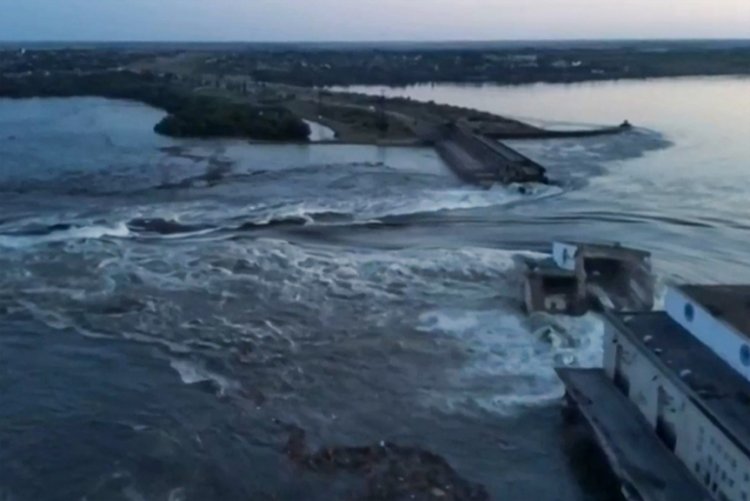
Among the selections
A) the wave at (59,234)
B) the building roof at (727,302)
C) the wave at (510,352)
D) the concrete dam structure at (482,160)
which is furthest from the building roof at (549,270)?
the concrete dam structure at (482,160)

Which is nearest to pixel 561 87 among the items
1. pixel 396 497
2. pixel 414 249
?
pixel 414 249

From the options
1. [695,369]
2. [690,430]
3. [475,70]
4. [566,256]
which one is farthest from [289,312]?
[475,70]

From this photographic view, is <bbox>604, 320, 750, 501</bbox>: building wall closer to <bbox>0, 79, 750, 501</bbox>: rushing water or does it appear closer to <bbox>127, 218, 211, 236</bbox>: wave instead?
<bbox>0, 79, 750, 501</bbox>: rushing water

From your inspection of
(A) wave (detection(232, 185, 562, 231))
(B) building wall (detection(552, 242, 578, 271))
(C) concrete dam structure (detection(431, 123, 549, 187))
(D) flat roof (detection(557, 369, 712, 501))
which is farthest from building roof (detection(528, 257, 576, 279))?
(C) concrete dam structure (detection(431, 123, 549, 187))

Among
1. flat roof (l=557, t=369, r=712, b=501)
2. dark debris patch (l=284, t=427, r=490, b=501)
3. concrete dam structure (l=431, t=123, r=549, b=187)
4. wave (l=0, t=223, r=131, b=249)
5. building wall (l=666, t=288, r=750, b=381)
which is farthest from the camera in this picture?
concrete dam structure (l=431, t=123, r=549, b=187)

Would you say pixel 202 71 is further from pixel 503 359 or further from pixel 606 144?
pixel 503 359

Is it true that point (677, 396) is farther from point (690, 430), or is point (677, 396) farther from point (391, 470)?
point (391, 470)

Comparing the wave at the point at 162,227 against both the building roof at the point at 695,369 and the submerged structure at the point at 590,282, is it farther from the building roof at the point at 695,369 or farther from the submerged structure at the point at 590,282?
the building roof at the point at 695,369
